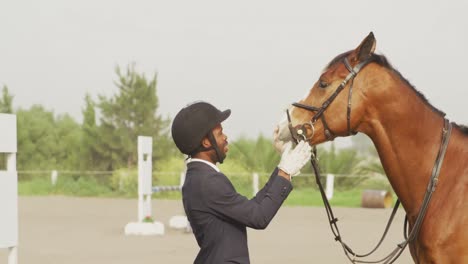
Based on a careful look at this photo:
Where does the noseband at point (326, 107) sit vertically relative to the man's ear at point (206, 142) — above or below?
above

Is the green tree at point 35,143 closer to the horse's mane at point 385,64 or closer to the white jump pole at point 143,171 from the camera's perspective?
the white jump pole at point 143,171

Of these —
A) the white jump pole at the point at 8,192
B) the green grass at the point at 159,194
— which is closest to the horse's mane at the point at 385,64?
the white jump pole at the point at 8,192

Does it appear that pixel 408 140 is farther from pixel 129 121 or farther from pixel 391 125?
pixel 129 121

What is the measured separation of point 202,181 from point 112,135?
2893cm

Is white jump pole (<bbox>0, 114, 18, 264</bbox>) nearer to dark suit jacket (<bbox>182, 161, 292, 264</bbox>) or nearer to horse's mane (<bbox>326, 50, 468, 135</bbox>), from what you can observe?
dark suit jacket (<bbox>182, 161, 292, 264</bbox>)

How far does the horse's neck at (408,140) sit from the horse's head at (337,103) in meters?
0.12

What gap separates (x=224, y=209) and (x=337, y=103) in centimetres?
100

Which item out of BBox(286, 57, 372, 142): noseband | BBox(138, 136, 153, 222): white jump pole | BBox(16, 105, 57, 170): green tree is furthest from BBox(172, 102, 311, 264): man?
BBox(16, 105, 57, 170): green tree

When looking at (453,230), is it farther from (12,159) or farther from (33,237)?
(33,237)

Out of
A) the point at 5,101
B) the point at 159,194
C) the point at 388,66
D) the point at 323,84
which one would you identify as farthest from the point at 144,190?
the point at 5,101

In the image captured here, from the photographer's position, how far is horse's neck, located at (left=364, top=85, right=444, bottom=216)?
3.73m

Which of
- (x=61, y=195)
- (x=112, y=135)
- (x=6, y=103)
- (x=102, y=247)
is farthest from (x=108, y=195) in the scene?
(x=102, y=247)

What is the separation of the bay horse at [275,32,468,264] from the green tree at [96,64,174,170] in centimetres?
2674

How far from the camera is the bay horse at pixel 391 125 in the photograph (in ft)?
12.1
